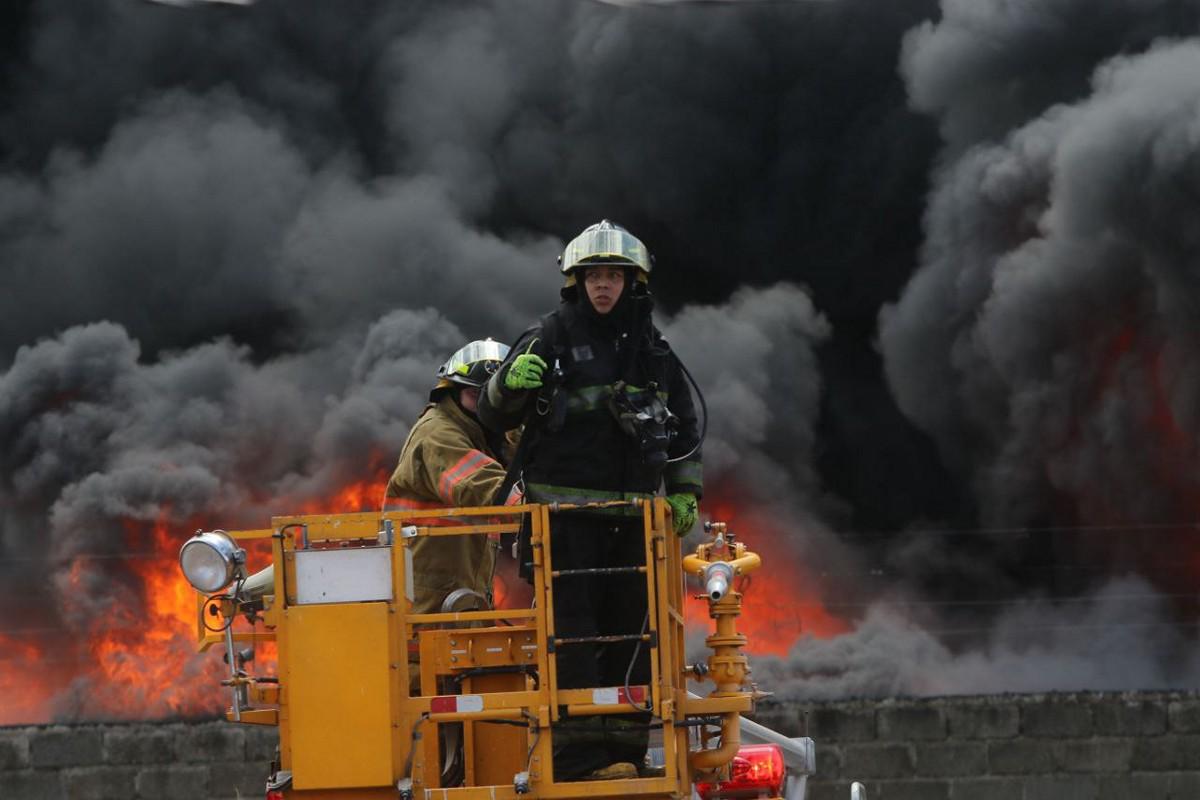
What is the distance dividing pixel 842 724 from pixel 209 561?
5.63 m

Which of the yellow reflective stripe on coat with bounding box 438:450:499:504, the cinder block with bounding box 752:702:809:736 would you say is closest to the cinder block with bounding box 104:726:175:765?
the cinder block with bounding box 752:702:809:736

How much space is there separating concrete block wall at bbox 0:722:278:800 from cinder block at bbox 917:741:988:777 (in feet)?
12.4

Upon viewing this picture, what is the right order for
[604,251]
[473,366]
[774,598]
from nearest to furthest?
1. [604,251]
2. [473,366]
3. [774,598]

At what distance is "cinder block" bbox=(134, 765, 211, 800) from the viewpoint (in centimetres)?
1092

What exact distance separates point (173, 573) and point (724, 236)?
412cm

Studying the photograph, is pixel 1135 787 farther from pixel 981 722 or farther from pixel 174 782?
pixel 174 782

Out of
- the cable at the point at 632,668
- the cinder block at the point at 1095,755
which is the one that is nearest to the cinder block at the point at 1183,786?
the cinder block at the point at 1095,755

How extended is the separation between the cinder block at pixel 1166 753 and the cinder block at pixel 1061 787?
278 mm

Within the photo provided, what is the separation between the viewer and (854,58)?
39.8ft

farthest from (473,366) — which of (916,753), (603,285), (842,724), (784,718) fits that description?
(916,753)

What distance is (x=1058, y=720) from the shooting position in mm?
11062

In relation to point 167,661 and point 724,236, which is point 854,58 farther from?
point 167,661

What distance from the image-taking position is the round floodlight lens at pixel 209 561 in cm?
627

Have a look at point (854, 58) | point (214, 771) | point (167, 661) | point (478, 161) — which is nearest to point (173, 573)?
point (167, 661)
